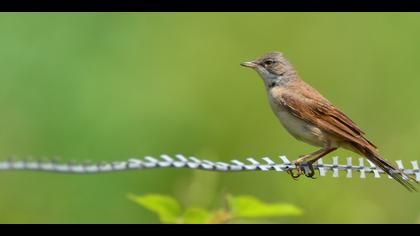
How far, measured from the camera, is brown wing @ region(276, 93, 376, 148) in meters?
6.91

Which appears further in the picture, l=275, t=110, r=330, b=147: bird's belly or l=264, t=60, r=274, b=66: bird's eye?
l=264, t=60, r=274, b=66: bird's eye

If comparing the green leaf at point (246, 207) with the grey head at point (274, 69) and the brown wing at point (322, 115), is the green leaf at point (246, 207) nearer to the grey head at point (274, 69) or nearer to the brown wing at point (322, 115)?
the brown wing at point (322, 115)

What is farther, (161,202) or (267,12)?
(267,12)

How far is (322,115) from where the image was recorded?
7164 mm

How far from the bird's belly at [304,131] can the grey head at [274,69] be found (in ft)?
1.78

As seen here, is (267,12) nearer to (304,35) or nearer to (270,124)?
(304,35)

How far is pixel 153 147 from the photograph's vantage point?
9.95 meters

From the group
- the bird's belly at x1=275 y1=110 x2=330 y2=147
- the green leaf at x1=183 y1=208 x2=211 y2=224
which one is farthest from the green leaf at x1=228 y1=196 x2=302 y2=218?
the bird's belly at x1=275 y1=110 x2=330 y2=147

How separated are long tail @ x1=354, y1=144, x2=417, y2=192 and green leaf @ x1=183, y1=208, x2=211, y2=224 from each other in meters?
1.42

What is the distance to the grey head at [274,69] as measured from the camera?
25.8ft

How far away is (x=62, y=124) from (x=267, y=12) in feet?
12.4

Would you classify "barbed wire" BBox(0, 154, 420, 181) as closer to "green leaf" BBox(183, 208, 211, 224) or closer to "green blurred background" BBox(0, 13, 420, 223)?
"green leaf" BBox(183, 208, 211, 224)
